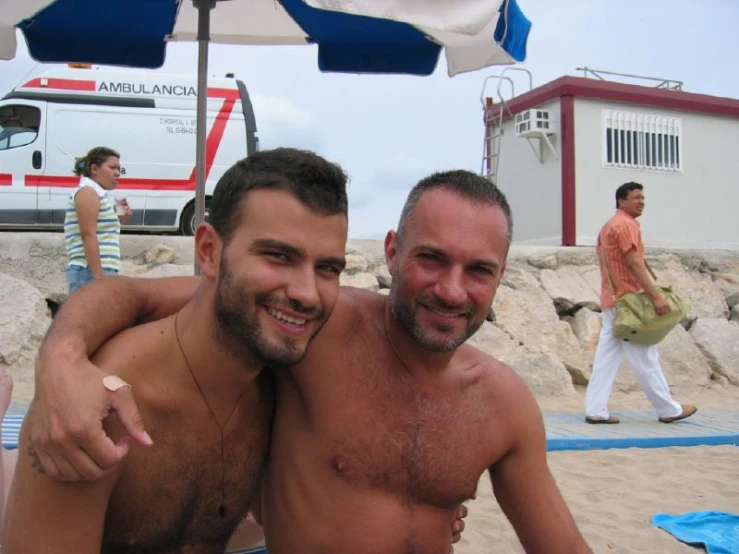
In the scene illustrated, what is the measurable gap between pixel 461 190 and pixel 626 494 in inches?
118

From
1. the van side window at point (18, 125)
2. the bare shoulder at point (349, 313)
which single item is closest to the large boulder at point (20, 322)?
the van side window at point (18, 125)

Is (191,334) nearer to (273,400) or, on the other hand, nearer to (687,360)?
(273,400)

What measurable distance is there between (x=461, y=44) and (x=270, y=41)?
130 centimetres

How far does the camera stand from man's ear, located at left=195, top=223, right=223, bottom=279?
1764mm

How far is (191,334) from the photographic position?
1.77 meters

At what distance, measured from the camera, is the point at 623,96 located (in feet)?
43.0

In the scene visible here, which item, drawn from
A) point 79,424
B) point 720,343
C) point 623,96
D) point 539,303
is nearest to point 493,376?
point 79,424

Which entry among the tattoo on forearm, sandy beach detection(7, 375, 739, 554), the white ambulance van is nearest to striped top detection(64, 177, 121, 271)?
sandy beach detection(7, 375, 739, 554)

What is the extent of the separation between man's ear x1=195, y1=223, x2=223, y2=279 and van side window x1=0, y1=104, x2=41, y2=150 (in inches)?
369

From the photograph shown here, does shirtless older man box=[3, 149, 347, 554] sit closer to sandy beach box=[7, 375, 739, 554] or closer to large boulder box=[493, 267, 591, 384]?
sandy beach box=[7, 375, 739, 554]

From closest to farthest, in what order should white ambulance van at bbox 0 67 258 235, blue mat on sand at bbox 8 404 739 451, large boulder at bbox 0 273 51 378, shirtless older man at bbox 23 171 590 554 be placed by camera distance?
1. shirtless older man at bbox 23 171 590 554
2. blue mat on sand at bbox 8 404 739 451
3. large boulder at bbox 0 273 51 378
4. white ambulance van at bbox 0 67 258 235

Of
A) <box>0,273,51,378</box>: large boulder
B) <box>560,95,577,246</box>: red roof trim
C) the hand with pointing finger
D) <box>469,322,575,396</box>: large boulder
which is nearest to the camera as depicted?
the hand with pointing finger

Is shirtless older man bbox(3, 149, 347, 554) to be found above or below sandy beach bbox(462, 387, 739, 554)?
above

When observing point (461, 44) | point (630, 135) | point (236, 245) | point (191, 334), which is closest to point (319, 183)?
point (236, 245)
